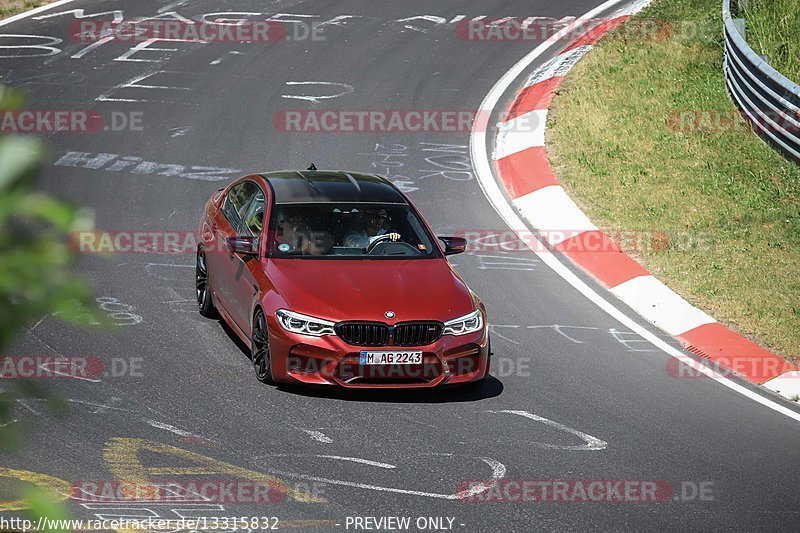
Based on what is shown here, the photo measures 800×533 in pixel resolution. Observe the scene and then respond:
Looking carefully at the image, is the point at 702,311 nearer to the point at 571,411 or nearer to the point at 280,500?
the point at 571,411

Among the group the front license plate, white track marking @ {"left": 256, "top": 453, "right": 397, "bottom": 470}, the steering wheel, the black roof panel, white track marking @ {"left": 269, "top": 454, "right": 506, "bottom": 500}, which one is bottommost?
white track marking @ {"left": 256, "top": 453, "right": 397, "bottom": 470}

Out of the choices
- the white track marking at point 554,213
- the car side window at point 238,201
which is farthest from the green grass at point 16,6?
the car side window at point 238,201

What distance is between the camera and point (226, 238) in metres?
9.68

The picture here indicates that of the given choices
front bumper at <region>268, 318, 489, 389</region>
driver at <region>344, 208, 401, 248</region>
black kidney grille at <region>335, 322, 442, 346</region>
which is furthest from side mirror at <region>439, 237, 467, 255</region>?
black kidney grille at <region>335, 322, 442, 346</region>

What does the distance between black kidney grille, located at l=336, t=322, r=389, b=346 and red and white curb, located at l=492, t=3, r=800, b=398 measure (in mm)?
3478

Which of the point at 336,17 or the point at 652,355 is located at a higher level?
the point at 336,17

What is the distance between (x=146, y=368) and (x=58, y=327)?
1.09 metres

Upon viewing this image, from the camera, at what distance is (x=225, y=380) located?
8.96m

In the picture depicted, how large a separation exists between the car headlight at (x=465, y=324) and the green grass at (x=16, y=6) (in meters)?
16.0

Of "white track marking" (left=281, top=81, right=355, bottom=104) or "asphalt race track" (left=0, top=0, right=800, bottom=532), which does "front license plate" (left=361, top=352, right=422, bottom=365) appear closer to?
"asphalt race track" (left=0, top=0, right=800, bottom=532)

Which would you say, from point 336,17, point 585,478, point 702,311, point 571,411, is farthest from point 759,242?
point 336,17

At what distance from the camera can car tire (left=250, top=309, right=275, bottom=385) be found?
8819 mm

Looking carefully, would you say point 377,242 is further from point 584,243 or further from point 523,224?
point 523,224

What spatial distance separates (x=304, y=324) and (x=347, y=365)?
0.48 m
